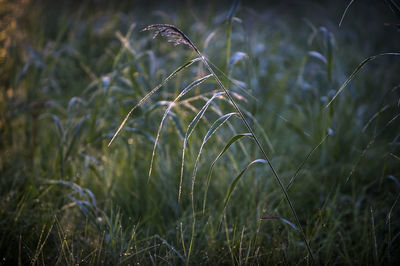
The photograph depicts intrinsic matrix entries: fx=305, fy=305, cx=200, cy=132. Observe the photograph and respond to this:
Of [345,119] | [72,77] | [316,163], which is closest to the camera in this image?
[316,163]

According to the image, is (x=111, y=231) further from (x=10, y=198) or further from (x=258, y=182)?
(x=258, y=182)

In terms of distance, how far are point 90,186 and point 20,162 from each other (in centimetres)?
48

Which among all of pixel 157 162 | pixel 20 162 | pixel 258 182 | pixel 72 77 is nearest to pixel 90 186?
pixel 157 162

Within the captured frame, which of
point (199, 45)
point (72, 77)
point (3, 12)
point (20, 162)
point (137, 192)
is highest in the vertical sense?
point (3, 12)

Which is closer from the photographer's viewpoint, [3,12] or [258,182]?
[258,182]

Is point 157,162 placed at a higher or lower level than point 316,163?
higher

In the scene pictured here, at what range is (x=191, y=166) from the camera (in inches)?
59.1

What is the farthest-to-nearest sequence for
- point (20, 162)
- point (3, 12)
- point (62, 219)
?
1. point (3, 12)
2. point (20, 162)
3. point (62, 219)

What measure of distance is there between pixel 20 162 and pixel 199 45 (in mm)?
1259

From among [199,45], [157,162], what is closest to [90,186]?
[157,162]

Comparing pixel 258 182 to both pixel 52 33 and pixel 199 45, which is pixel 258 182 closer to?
pixel 199 45

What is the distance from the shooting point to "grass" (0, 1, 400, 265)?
108 cm

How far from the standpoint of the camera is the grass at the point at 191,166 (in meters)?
1.08

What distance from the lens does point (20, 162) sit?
1.64 m
